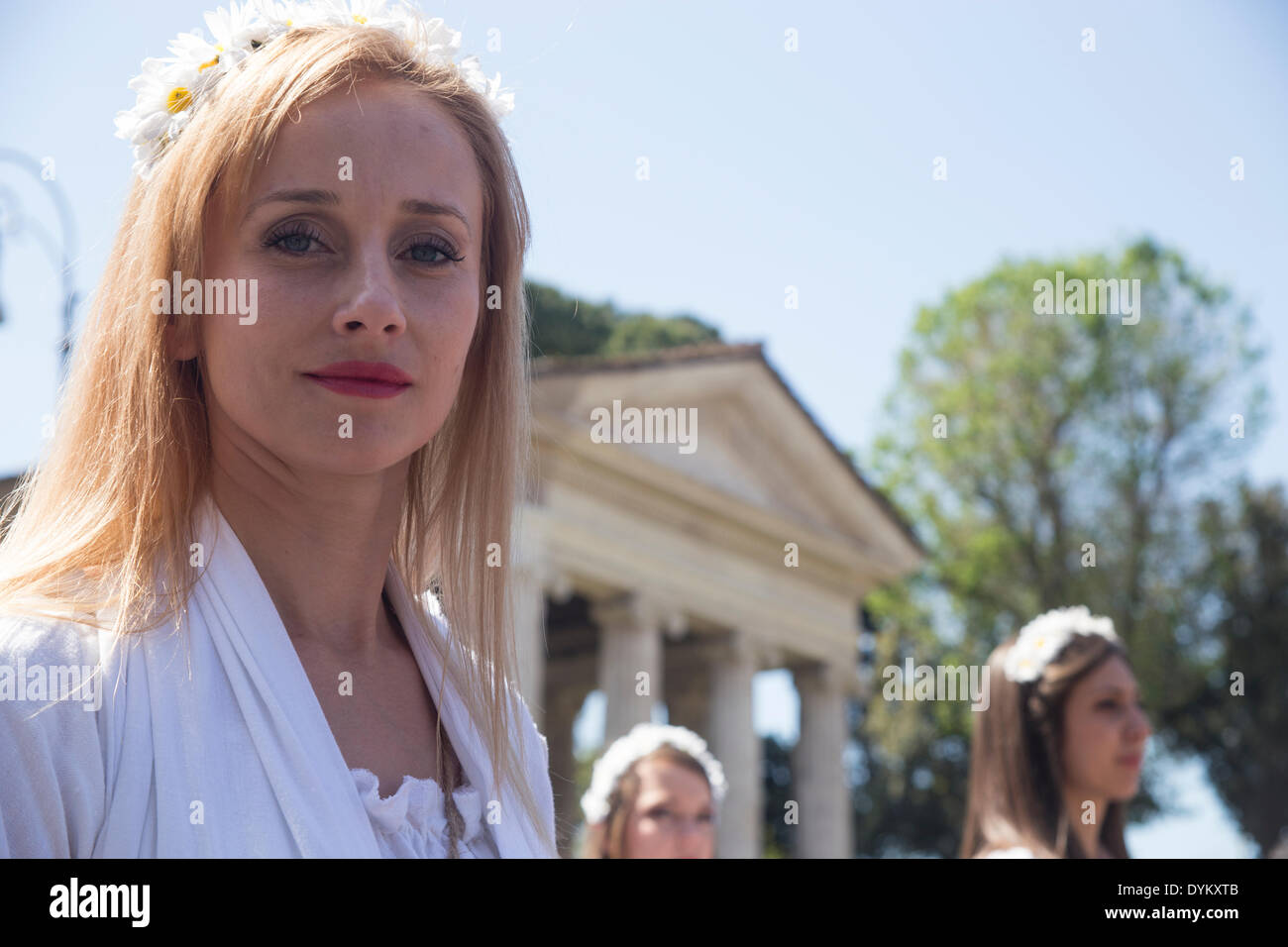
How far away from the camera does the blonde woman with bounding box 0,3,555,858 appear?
1.94m

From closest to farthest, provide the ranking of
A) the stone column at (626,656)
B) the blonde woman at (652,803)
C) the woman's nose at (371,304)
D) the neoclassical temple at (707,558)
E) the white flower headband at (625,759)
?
the woman's nose at (371,304), the blonde woman at (652,803), the white flower headband at (625,759), the neoclassical temple at (707,558), the stone column at (626,656)

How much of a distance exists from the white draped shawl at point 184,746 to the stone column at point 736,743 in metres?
29.4

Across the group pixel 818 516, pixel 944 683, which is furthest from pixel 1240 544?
pixel 818 516

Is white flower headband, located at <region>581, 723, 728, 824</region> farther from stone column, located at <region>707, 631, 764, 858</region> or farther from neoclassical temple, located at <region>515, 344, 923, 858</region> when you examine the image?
stone column, located at <region>707, 631, 764, 858</region>

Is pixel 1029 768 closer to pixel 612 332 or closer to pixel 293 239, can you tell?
pixel 293 239

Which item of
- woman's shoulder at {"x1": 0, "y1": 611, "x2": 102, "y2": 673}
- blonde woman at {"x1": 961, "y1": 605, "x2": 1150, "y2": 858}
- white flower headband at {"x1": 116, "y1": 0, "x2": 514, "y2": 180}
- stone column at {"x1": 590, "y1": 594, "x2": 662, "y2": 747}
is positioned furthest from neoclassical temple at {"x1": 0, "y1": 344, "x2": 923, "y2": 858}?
woman's shoulder at {"x1": 0, "y1": 611, "x2": 102, "y2": 673}

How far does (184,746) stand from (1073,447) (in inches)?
1678

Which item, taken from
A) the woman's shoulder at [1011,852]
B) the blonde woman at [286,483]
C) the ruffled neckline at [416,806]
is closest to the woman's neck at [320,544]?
the blonde woman at [286,483]

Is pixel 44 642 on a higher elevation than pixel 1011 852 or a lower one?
higher

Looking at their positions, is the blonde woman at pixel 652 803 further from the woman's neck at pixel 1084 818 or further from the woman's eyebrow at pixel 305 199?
the woman's eyebrow at pixel 305 199

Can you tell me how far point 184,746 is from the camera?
1946mm

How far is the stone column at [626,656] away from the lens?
30.0m

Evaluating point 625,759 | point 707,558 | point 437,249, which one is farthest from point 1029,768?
point 707,558
